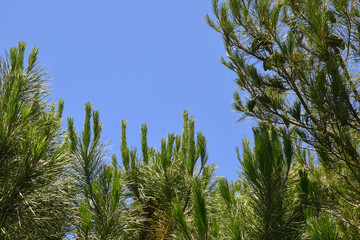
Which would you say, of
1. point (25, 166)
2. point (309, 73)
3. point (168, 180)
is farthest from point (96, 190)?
point (309, 73)

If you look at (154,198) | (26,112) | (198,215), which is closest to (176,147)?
(154,198)

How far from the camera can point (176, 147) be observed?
4.00 metres

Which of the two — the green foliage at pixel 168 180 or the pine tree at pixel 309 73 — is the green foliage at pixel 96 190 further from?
the pine tree at pixel 309 73

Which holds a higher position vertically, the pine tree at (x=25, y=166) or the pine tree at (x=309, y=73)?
the pine tree at (x=309, y=73)

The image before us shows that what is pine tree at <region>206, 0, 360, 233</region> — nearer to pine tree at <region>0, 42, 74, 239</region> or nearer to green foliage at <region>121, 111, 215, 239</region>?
green foliage at <region>121, 111, 215, 239</region>

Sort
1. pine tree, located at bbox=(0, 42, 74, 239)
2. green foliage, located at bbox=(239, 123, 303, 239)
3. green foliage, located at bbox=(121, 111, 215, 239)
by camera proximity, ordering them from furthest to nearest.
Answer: green foliage, located at bbox=(121, 111, 215, 239), green foliage, located at bbox=(239, 123, 303, 239), pine tree, located at bbox=(0, 42, 74, 239)

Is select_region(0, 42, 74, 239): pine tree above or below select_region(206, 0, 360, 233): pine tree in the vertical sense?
below

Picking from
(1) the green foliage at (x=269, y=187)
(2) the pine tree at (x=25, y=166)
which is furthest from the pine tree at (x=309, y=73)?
(2) the pine tree at (x=25, y=166)

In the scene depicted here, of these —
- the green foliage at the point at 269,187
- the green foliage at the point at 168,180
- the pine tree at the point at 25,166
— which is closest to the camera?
the pine tree at the point at 25,166

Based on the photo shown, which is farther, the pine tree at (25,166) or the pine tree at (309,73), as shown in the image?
the pine tree at (309,73)

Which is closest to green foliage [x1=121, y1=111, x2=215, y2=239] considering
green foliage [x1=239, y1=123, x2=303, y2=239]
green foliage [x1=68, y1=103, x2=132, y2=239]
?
green foliage [x1=68, y1=103, x2=132, y2=239]

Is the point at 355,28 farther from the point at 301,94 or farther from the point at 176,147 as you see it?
the point at 176,147

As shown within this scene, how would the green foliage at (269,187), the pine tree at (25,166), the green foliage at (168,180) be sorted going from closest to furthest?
the pine tree at (25,166) < the green foliage at (269,187) < the green foliage at (168,180)

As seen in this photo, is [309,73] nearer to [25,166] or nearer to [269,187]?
[269,187]
